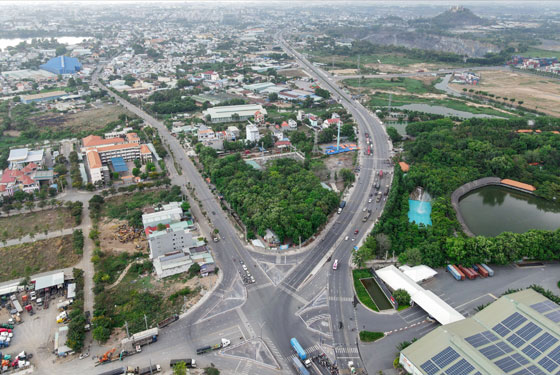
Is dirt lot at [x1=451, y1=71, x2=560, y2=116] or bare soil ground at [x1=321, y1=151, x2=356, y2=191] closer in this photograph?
bare soil ground at [x1=321, y1=151, x2=356, y2=191]

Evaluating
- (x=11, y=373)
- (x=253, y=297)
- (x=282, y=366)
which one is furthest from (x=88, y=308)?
(x=282, y=366)

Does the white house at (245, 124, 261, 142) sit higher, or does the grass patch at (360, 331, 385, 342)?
the white house at (245, 124, 261, 142)

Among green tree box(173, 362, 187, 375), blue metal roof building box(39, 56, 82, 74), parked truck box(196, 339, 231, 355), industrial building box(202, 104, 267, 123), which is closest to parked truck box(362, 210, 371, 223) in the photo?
parked truck box(196, 339, 231, 355)

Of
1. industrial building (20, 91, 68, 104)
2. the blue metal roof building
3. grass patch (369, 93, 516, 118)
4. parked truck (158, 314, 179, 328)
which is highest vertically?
the blue metal roof building

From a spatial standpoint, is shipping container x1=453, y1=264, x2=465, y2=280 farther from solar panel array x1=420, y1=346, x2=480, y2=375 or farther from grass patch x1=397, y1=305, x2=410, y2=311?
solar panel array x1=420, y1=346, x2=480, y2=375

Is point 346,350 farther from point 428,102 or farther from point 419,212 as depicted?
point 428,102

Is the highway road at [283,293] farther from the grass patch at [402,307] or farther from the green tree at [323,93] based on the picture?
the green tree at [323,93]
